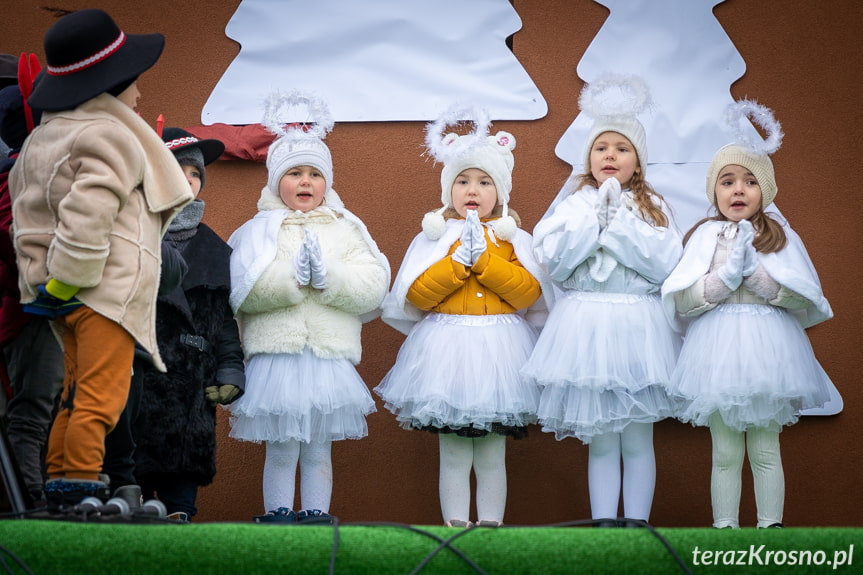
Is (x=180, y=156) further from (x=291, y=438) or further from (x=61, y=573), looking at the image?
(x=61, y=573)

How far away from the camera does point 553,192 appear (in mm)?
5430

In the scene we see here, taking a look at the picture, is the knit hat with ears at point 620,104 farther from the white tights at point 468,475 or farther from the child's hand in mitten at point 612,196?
the white tights at point 468,475

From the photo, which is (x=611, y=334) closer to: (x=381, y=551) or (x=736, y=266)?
(x=736, y=266)

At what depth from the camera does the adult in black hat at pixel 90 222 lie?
3307 mm

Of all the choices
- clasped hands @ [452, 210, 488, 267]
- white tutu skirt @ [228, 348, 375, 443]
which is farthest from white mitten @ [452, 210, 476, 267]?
white tutu skirt @ [228, 348, 375, 443]

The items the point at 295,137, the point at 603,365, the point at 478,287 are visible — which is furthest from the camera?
the point at 295,137

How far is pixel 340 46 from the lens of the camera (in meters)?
5.44

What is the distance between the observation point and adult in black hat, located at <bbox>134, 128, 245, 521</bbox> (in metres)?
4.23

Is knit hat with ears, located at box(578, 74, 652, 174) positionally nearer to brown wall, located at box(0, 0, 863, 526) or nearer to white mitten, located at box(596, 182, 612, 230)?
white mitten, located at box(596, 182, 612, 230)

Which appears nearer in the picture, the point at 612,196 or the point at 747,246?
the point at 747,246

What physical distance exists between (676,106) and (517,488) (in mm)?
1962

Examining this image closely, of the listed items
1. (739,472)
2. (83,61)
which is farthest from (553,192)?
(83,61)

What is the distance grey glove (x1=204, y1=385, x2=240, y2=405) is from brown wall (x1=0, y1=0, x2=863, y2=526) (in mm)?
1051

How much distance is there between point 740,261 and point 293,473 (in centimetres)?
195
